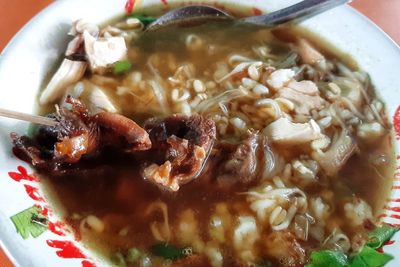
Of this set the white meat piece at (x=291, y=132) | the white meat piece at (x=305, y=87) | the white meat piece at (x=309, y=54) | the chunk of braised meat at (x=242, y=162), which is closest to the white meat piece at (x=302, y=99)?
the white meat piece at (x=305, y=87)

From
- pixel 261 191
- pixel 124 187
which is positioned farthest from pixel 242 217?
pixel 124 187

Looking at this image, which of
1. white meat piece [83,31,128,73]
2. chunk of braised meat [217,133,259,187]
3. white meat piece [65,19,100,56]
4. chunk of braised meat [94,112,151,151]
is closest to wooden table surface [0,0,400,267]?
white meat piece [65,19,100,56]

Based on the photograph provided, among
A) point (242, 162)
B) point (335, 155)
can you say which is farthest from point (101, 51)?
point (335, 155)

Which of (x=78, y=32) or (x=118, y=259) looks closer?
(x=118, y=259)

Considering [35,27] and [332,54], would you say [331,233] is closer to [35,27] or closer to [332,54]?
[332,54]

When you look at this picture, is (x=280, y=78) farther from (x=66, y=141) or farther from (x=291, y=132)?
(x=66, y=141)
